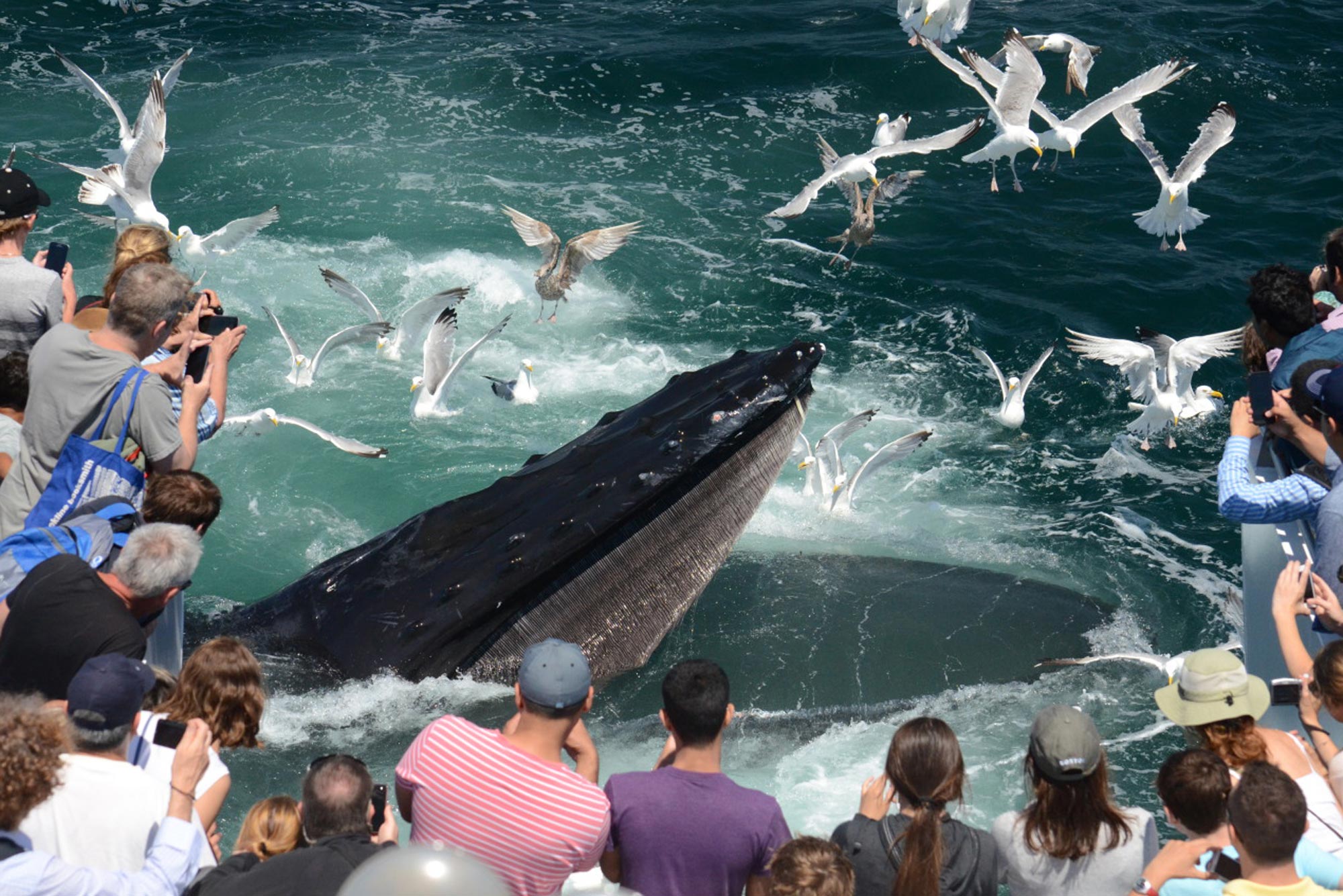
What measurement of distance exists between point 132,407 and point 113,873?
87.6 inches

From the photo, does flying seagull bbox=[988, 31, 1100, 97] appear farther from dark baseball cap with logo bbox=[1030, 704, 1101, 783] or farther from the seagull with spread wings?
dark baseball cap with logo bbox=[1030, 704, 1101, 783]

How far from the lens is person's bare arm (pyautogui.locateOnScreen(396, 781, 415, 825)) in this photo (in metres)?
4.69

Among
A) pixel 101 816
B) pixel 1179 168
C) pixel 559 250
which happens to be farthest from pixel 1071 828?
pixel 1179 168

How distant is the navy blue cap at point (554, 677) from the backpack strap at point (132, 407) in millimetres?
2147

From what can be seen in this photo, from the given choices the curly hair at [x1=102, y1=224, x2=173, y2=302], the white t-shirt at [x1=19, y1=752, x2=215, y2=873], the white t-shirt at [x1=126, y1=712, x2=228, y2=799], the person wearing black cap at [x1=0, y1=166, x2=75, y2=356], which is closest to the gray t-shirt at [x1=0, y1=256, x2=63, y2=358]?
the person wearing black cap at [x1=0, y1=166, x2=75, y2=356]

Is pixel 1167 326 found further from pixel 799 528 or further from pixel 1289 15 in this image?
pixel 1289 15

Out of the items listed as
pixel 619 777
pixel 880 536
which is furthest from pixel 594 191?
pixel 619 777

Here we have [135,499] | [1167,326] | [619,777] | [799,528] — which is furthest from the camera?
[1167,326]

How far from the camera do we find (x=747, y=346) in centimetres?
1459

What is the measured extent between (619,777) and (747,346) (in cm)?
1014

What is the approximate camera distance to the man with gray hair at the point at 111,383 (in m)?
5.71

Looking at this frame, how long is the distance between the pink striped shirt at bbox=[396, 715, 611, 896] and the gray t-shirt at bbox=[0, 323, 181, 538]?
1984mm

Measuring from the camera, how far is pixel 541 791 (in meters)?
4.57

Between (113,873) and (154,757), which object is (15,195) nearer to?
(154,757)
